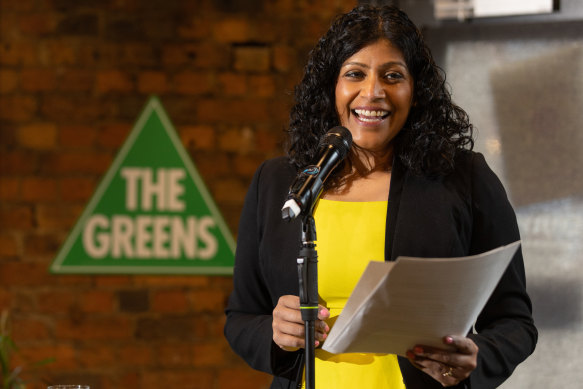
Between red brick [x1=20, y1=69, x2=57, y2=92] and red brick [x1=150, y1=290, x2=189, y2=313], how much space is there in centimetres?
93

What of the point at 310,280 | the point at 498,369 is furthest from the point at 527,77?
the point at 310,280

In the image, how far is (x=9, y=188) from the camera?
9.67 feet

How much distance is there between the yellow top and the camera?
1394 millimetres

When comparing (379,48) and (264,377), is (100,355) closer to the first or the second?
(264,377)

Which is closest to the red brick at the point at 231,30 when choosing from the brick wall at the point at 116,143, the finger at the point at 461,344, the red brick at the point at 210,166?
the brick wall at the point at 116,143

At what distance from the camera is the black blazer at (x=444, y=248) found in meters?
1.37

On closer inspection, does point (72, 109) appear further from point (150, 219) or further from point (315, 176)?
point (315, 176)

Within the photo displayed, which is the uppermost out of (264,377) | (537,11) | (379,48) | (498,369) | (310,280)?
(537,11)

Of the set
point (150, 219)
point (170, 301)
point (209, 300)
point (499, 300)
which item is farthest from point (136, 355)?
point (499, 300)

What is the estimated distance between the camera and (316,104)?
1649 mm

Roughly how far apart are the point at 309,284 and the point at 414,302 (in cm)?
17

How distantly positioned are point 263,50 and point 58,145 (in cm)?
90

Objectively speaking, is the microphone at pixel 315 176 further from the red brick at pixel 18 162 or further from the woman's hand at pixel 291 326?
the red brick at pixel 18 162

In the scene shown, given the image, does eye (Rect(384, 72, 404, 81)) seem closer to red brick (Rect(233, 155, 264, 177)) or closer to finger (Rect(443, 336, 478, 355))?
finger (Rect(443, 336, 478, 355))
